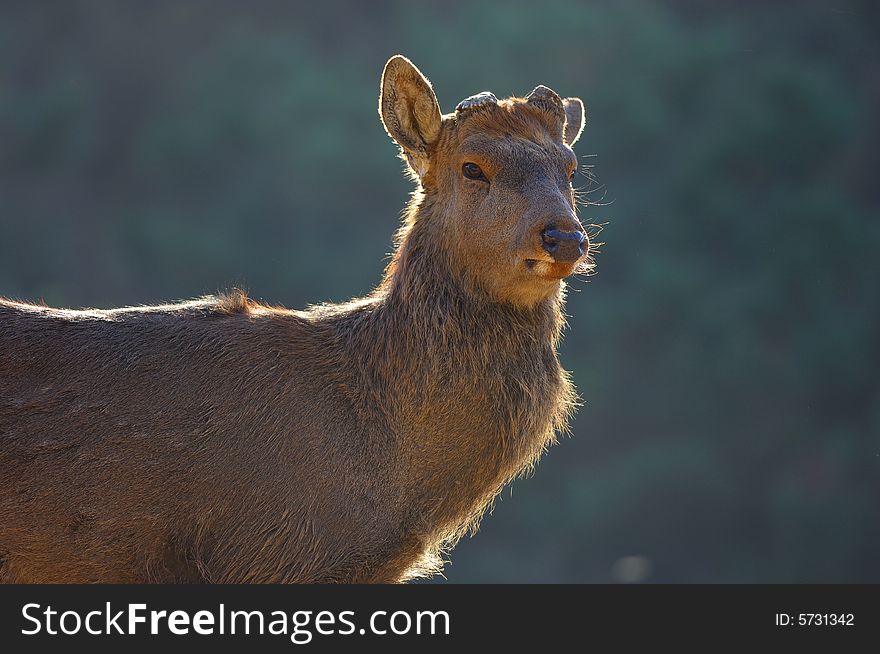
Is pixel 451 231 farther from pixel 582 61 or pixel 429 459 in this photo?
pixel 582 61

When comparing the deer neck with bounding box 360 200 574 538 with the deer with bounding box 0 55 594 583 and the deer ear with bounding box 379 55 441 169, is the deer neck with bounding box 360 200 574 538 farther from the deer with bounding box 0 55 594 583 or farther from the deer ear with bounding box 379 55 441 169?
the deer ear with bounding box 379 55 441 169

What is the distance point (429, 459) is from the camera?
6.40m

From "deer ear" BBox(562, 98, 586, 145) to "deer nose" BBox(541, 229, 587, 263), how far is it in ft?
5.48

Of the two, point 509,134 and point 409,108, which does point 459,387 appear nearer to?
point 509,134

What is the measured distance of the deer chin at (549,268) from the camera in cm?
621

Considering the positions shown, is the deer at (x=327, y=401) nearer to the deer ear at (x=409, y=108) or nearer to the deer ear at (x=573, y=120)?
the deer ear at (x=409, y=108)

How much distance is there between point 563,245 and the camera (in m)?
6.16

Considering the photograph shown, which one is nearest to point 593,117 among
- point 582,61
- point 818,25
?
point 582,61

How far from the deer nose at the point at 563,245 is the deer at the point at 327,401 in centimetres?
1

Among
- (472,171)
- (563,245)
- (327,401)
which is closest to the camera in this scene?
(563,245)

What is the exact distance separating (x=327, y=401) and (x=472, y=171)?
159cm

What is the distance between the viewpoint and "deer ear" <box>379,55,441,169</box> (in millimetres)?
6832

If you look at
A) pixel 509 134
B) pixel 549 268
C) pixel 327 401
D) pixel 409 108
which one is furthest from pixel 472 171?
pixel 327 401

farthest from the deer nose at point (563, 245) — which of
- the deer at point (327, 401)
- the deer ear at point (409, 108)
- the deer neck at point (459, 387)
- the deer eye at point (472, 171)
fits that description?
the deer ear at point (409, 108)
